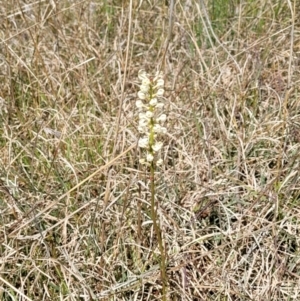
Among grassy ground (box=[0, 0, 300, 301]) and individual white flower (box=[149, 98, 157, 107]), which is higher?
individual white flower (box=[149, 98, 157, 107])

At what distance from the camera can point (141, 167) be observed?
166 centimetres

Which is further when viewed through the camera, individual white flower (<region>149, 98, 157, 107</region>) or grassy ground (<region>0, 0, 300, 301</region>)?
grassy ground (<region>0, 0, 300, 301</region>)

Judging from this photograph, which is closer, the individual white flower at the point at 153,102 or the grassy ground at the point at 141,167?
the individual white flower at the point at 153,102

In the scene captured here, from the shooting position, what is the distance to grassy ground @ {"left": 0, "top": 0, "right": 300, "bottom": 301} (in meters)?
1.42

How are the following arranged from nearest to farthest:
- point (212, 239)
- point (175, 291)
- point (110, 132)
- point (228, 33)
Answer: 1. point (175, 291)
2. point (212, 239)
3. point (110, 132)
4. point (228, 33)

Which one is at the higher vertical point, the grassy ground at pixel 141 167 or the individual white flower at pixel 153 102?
the individual white flower at pixel 153 102

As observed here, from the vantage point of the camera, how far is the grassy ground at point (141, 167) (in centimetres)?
142

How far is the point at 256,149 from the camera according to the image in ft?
5.51

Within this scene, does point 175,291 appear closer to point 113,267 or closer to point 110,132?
point 113,267

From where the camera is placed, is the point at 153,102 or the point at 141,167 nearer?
the point at 153,102

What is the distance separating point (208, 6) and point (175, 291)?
3.86 ft

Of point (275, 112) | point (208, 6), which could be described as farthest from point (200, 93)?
point (208, 6)

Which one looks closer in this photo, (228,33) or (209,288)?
(209,288)

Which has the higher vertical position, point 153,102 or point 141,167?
point 153,102
